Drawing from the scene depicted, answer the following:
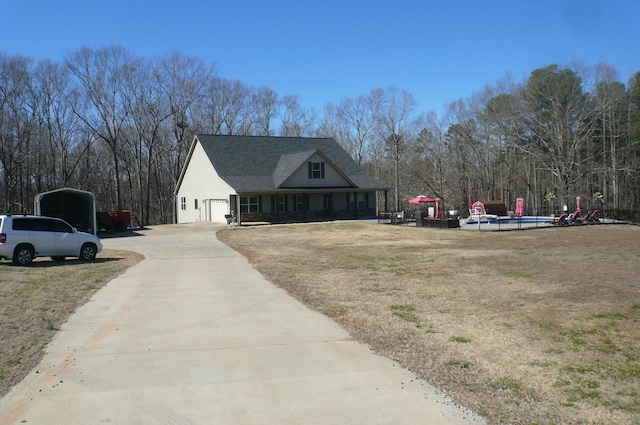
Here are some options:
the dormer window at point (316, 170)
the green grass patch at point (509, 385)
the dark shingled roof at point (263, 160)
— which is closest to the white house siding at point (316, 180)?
the dormer window at point (316, 170)

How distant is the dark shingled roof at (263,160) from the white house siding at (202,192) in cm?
91

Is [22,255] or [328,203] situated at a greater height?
[328,203]

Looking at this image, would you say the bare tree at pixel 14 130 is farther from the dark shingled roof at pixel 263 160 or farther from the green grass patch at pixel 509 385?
the green grass patch at pixel 509 385

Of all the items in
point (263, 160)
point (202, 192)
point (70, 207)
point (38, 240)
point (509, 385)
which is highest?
point (263, 160)

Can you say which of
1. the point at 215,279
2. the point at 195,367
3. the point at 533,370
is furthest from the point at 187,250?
the point at 533,370

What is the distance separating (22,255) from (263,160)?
29287 mm

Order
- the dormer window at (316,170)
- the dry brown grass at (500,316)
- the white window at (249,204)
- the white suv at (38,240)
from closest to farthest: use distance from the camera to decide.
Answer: the dry brown grass at (500,316)
the white suv at (38,240)
the white window at (249,204)
the dormer window at (316,170)

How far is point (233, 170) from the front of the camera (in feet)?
141

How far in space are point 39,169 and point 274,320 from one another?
53.7 metres

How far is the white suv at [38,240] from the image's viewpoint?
17.4 m

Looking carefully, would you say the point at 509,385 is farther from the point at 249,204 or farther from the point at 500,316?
the point at 249,204

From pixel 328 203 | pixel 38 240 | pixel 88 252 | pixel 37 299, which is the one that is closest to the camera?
pixel 37 299

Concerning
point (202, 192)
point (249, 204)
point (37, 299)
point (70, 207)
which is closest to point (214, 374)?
point (37, 299)

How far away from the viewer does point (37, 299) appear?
1123cm
